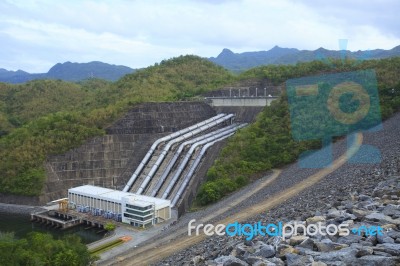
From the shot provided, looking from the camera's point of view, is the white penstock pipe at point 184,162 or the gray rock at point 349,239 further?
the white penstock pipe at point 184,162

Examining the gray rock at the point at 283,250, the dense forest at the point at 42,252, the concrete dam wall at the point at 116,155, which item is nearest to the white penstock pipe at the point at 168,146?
the concrete dam wall at the point at 116,155

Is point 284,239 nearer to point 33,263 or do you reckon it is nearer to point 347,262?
point 347,262

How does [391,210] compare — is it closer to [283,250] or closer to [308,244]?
[308,244]

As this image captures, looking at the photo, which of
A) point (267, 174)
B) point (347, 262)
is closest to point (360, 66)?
point (267, 174)

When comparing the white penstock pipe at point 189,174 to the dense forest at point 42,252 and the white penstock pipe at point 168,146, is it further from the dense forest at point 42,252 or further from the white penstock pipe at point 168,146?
the dense forest at point 42,252

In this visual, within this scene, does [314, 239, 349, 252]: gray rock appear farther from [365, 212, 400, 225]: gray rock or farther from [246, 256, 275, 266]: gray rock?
[365, 212, 400, 225]: gray rock
